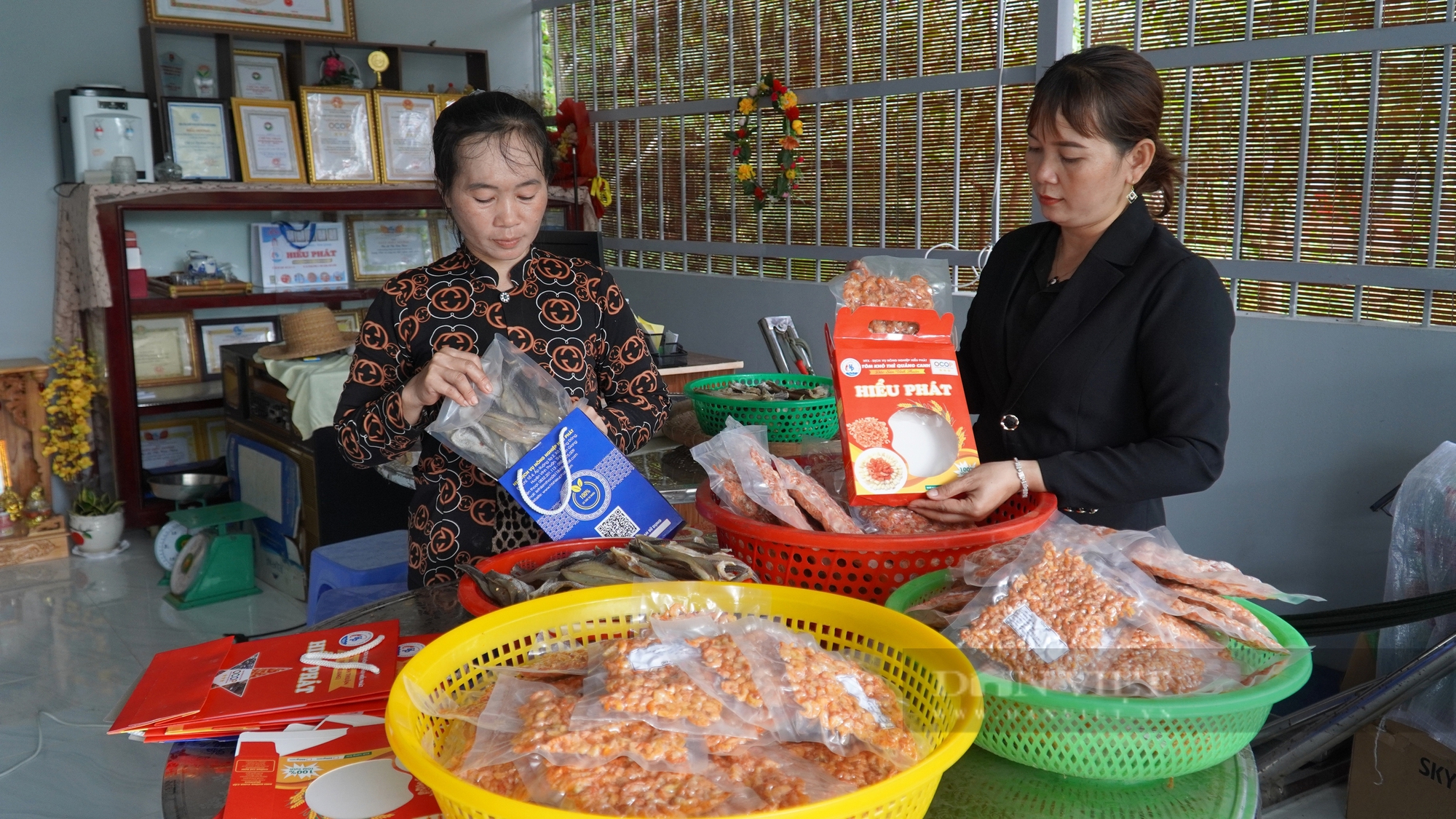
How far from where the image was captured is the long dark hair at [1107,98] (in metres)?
1.37

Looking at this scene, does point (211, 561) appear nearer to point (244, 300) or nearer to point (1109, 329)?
point (244, 300)

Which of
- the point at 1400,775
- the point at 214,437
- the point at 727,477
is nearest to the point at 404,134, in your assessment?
the point at 214,437

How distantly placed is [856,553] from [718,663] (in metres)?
0.32

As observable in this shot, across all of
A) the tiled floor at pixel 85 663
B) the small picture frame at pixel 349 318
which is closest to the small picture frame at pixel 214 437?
Answer: the tiled floor at pixel 85 663

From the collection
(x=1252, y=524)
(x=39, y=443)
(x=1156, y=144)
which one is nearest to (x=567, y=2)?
(x=39, y=443)

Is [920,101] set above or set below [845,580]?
above

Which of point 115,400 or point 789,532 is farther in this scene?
point 115,400

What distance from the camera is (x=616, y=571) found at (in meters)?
1.06

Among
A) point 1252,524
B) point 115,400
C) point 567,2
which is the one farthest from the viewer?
point 567,2

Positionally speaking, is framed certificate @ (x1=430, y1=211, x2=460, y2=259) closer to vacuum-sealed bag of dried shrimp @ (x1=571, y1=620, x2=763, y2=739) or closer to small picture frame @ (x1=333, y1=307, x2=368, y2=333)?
small picture frame @ (x1=333, y1=307, x2=368, y2=333)

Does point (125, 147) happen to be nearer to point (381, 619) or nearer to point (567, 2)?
point (567, 2)

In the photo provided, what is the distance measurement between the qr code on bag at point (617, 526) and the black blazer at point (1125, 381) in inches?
19.6

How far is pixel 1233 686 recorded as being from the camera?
30.0 inches

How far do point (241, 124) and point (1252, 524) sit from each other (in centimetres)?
455
